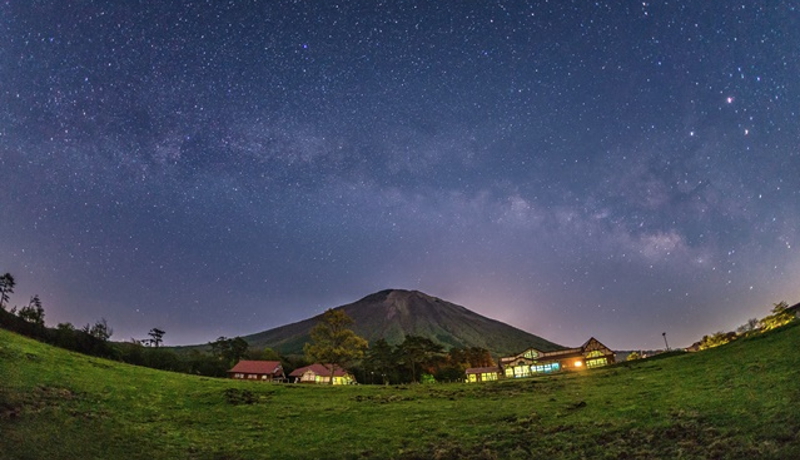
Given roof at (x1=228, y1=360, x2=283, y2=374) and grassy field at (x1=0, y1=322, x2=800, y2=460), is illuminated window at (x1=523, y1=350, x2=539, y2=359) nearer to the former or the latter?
roof at (x1=228, y1=360, x2=283, y2=374)

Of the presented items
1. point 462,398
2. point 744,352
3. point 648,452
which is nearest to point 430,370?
point 462,398

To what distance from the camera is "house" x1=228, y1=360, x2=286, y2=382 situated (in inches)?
4193

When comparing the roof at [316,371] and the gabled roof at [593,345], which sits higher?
the gabled roof at [593,345]

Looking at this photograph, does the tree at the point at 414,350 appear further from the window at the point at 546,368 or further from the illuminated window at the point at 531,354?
the illuminated window at the point at 531,354

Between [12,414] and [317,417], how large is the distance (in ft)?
61.6

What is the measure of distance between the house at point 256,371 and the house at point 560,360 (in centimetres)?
6567

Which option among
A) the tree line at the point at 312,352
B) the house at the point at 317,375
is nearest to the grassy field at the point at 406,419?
the tree line at the point at 312,352

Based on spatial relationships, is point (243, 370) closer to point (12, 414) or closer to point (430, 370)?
point (430, 370)

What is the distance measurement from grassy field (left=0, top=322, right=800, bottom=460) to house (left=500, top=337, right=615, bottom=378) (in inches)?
3402

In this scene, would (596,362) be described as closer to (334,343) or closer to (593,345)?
(593,345)

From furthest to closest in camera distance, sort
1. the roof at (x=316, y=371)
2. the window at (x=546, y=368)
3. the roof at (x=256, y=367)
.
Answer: the window at (x=546, y=368) → the roof at (x=316, y=371) → the roof at (x=256, y=367)

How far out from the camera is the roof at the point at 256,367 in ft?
353

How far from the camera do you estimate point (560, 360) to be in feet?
422

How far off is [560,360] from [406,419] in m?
110
